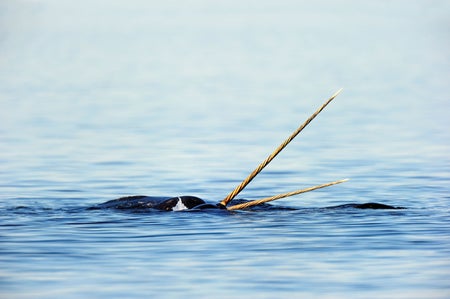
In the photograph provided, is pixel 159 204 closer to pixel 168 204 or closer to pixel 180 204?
pixel 168 204

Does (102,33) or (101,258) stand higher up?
(102,33)

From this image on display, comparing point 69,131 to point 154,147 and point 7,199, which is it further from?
point 7,199

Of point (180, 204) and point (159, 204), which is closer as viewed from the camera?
point (180, 204)

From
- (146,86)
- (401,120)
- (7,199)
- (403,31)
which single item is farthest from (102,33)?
(7,199)

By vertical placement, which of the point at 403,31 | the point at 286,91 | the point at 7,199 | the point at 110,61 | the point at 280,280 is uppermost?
the point at 403,31

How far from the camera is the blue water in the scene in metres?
12.1

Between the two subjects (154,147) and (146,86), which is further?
(146,86)

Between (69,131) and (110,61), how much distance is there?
41.1m

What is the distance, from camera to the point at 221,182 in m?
20.2

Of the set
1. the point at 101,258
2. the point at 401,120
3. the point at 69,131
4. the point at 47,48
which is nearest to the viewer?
the point at 101,258

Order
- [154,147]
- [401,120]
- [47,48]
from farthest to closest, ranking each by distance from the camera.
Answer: [47,48] < [401,120] < [154,147]

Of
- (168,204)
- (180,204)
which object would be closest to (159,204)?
(168,204)

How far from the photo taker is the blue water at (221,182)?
12133mm

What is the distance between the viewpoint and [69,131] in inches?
1128
